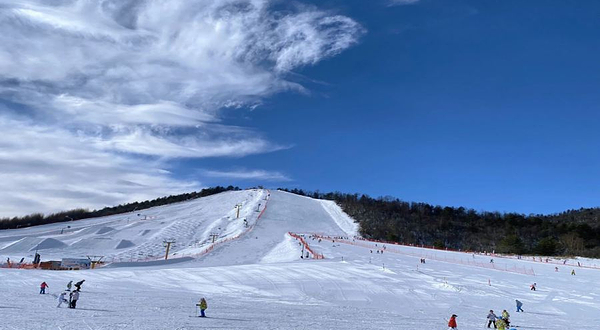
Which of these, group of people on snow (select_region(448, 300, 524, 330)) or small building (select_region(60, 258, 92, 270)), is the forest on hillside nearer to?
small building (select_region(60, 258, 92, 270))

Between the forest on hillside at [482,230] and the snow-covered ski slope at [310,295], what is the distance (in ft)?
92.1

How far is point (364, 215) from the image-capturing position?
94.0 metres

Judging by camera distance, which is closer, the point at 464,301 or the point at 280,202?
the point at 464,301

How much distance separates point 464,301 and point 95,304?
59.4ft

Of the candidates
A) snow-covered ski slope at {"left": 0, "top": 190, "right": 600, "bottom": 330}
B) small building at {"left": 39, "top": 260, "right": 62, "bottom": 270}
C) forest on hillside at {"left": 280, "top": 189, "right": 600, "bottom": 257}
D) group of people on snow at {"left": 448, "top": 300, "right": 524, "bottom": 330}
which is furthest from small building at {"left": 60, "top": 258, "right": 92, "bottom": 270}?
forest on hillside at {"left": 280, "top": 189, "right": 600, "bottom": 257}

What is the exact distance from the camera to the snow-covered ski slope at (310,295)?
50.8 ft

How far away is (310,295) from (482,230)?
8827 cm

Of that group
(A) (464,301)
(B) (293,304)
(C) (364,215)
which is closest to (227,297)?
(B) (293,304)

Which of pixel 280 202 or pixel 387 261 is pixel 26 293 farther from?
pixel 280 202

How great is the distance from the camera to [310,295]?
78.1 feet

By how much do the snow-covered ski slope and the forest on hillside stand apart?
1105 inches

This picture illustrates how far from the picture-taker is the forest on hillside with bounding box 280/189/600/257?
68.4 m

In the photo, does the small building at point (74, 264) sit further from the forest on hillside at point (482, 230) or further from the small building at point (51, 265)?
the forest on hillside at point (482, 230)

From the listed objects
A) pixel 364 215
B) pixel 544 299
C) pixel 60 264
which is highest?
pixel 364 215
